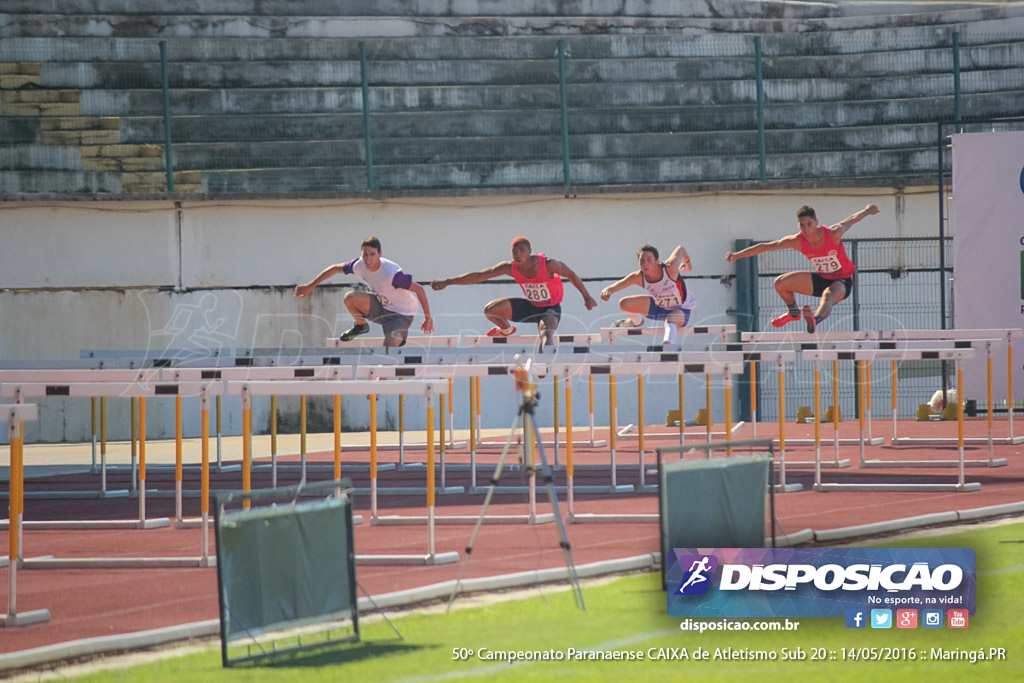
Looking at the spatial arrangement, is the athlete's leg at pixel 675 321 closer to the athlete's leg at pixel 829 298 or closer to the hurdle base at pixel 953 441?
the athlete's leg at pixel 829 298

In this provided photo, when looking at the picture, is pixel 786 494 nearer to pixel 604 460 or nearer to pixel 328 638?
pixel 604 460

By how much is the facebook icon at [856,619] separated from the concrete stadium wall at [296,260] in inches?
629

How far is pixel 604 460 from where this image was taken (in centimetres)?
1708

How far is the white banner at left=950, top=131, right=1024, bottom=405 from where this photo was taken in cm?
1939

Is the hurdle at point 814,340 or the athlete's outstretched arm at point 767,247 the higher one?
the athlete's outstretched arm at point 767,247

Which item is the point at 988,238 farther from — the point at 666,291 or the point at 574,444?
the point at 574,444

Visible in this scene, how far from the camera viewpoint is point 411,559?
9.70 m

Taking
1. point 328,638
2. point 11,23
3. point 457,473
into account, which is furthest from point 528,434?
point 11,23

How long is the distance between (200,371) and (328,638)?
542 cm

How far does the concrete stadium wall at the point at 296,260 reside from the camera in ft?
72.9

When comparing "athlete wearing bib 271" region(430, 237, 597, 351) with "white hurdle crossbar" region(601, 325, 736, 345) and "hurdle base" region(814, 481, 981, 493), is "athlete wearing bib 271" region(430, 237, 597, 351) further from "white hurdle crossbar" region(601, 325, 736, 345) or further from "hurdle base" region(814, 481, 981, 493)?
"hurdle base" region(814, 481, 981, 493)

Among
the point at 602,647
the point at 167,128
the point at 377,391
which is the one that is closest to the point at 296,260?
the point at 167,128

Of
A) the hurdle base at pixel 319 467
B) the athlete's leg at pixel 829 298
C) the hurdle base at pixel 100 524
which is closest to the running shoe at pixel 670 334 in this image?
the athlete's leg at pixel 829 298

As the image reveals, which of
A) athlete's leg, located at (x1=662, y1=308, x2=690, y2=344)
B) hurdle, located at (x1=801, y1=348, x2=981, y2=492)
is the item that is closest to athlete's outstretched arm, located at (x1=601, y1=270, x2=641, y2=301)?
athlete's leg, located at (x1=662, y1=308, x2=690, y2=344)
